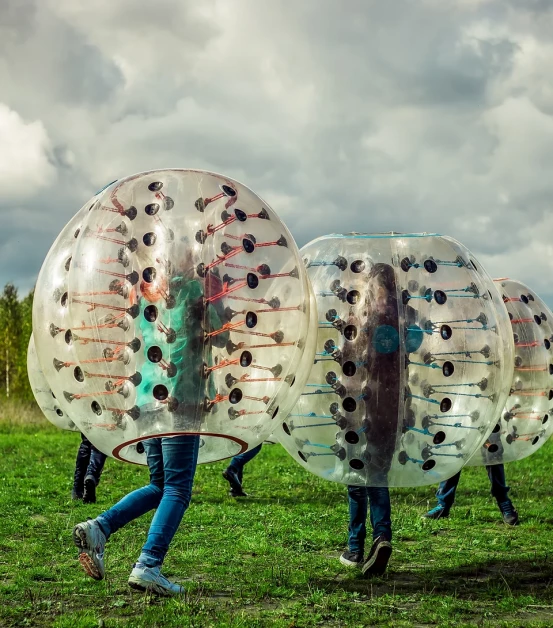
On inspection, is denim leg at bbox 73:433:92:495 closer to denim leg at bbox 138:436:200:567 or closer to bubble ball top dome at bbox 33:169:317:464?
bubble ball top dome at bbox 33:169:317:464

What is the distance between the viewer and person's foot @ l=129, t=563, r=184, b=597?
5453 millimetres

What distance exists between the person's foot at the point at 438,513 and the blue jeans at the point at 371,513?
2685 millimetres

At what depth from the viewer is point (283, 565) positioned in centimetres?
701

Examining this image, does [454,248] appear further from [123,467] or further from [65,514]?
[123,467]

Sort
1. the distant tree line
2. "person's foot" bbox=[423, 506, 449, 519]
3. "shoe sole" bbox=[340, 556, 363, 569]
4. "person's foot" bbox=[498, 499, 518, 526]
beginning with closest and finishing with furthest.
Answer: "shoe sole" bbox=[340, 556, 363, 569] < "person's foot" bbox=[498, 499, 518, 526] < "person's foot" bbox=[423, 506, 449, 519] < the distant tree line

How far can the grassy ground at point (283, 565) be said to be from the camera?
540 centimetres

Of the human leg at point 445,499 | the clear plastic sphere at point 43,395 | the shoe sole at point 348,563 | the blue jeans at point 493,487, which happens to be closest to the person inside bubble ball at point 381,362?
the shoe sole at point 348,563

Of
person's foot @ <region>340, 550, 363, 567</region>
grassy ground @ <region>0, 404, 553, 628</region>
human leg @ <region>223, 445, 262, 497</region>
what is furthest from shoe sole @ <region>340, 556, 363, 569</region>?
human leg @ <region>223, 445, 262, 497</region>

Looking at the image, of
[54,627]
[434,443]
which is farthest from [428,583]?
[54,627]

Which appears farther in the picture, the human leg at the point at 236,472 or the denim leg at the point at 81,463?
the human leg at the point at 236,472

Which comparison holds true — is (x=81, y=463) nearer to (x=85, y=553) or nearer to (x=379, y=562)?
(x=379, y=562)

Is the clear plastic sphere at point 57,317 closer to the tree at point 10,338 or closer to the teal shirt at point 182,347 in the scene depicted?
the teal shirt at point 182,347

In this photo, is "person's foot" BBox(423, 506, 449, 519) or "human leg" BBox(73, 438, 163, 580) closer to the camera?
"human leg" BBox(73, 438, 163, 580)

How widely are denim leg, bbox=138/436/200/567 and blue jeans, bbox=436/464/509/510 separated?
4.29 meters
